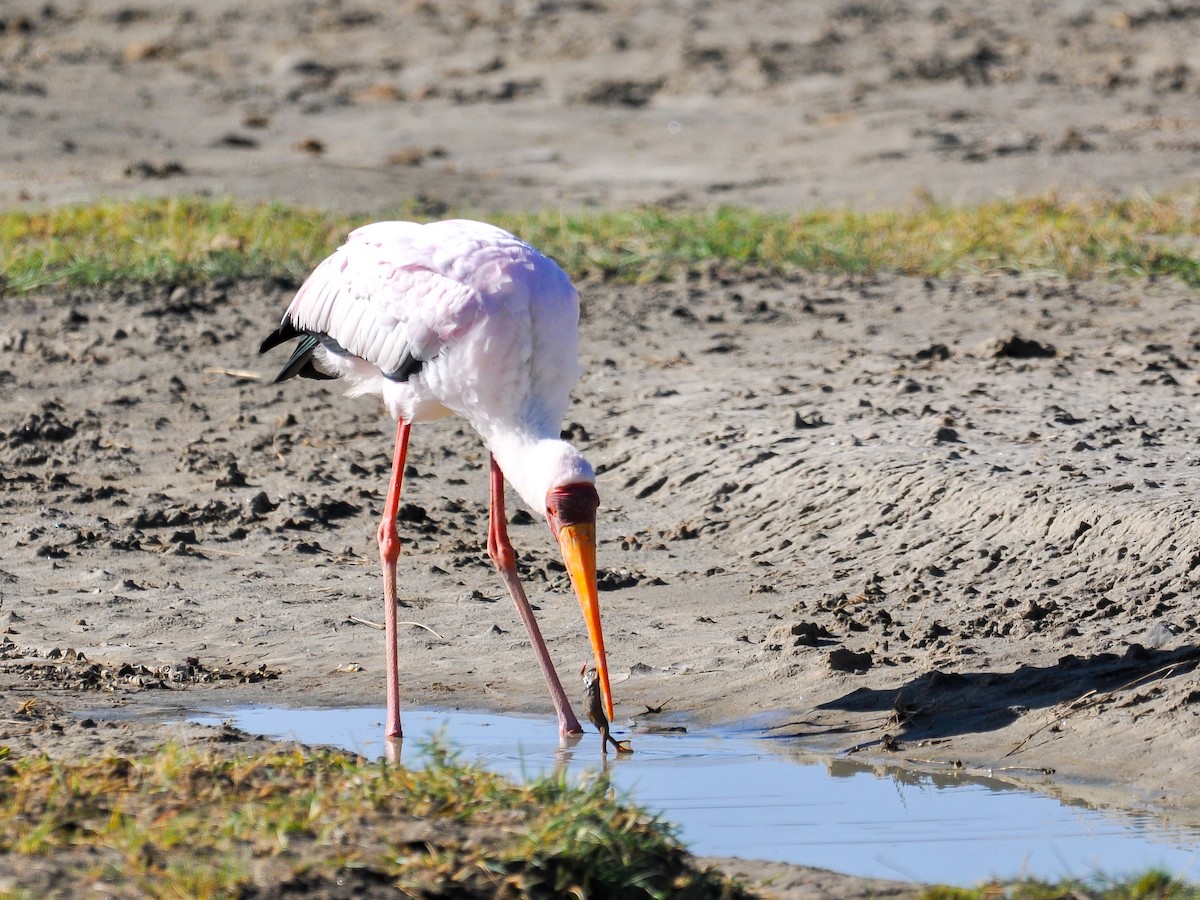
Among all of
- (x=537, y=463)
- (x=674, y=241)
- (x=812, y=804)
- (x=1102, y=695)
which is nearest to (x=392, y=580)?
(x=537, y=463)

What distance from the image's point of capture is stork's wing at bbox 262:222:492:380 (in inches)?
202

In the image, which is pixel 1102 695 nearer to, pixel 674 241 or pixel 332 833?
pixel 332 833

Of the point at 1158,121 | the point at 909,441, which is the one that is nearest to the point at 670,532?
the point at 909,441

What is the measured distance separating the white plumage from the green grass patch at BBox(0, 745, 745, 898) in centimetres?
100

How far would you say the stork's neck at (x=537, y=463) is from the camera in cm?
450

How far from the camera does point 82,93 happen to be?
53.8ft

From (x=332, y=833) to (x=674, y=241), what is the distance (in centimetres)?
681

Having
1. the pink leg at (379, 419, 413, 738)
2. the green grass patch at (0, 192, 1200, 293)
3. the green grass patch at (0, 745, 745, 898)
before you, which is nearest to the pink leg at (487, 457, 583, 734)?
the pink leg at (379, 419, 413, 738)

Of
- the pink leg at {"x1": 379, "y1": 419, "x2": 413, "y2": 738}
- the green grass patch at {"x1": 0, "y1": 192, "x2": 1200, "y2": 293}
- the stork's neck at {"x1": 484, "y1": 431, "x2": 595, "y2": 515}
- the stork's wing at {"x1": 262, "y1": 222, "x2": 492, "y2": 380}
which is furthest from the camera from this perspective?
the green grass patch at {"x1": 0, "y1": 192, "x2": 1200, "y2": 293}

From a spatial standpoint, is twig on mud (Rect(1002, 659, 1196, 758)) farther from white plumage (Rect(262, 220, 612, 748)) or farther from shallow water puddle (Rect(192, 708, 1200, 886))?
white plumage (Rect(262, 220, 612, 748))

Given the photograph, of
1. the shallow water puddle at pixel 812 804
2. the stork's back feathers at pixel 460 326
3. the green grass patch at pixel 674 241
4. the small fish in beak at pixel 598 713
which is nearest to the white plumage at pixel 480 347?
the stork's back feathers at pixel 460 326

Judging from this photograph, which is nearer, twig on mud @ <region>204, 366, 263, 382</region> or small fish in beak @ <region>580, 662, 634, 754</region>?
small fish in beak @ <region>580, 662, 634, 754</region>

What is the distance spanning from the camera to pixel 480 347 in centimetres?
500

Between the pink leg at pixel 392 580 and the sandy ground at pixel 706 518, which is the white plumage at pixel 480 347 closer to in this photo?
the pink leg at pixel 392 580
